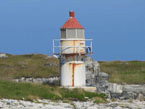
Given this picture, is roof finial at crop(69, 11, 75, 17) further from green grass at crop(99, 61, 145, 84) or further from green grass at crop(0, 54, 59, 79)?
green grass at crop(0, 54, 59, 79)

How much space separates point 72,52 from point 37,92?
5144mm

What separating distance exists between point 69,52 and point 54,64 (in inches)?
645

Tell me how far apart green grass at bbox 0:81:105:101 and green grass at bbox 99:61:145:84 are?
31.2 feet

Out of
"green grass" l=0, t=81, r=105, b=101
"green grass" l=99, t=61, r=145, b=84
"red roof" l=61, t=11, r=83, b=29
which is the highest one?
"red roof" l=61, t=11, r=83, b=29

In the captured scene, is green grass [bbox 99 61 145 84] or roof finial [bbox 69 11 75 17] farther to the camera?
green grass [bbox 99 61 145 84]

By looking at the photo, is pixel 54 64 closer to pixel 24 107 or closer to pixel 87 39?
pixel 87 39

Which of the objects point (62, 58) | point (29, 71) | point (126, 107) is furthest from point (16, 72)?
point (126, 107)

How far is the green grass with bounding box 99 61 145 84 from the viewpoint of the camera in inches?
1970

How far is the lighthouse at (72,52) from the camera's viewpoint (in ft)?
135

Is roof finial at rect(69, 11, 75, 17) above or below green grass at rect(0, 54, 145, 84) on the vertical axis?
above

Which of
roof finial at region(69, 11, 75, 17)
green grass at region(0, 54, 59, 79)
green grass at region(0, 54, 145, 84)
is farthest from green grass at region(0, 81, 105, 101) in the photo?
green grass at region(0, 54, 59, 79)

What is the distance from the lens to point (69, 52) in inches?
1625

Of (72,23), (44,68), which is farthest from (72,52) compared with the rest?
(44,68)

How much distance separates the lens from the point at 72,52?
4122cm
